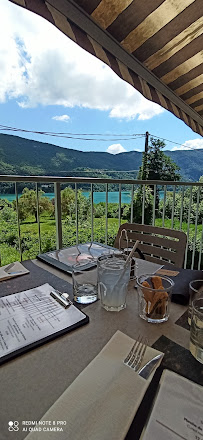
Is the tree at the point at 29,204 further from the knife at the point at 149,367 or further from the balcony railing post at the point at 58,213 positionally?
the knife at the point at 149,367

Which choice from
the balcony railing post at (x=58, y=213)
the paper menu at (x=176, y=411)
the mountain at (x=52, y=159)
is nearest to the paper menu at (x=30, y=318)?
the paper menu at (x=176, y=411)

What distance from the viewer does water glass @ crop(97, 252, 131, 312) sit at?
730 millimetres

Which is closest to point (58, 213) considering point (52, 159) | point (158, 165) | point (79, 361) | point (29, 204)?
point (29, 204)

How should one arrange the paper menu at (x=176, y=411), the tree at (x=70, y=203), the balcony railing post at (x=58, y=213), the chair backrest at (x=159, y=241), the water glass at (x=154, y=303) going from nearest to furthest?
1. the paper menu at (x=176, y=411)
2. the water glass at (x=154, y=303)
3. the chair backrest at (x=159, y=241)
4. the balcony railing post at (x=58, y=213)
5. the tree at (x=70, y=203)

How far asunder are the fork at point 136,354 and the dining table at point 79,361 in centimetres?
2

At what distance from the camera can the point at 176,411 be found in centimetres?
39

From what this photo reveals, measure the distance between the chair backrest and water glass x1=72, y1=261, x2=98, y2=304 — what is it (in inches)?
22.8

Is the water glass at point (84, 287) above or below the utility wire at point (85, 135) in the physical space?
below

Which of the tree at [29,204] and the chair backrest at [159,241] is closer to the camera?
the chair backrest at [159,241]

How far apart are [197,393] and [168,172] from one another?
1027 cm

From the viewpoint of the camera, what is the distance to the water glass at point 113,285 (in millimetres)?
730

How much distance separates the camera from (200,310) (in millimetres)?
562

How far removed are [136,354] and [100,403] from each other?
15cm

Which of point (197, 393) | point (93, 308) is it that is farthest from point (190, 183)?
point (197, 393)
